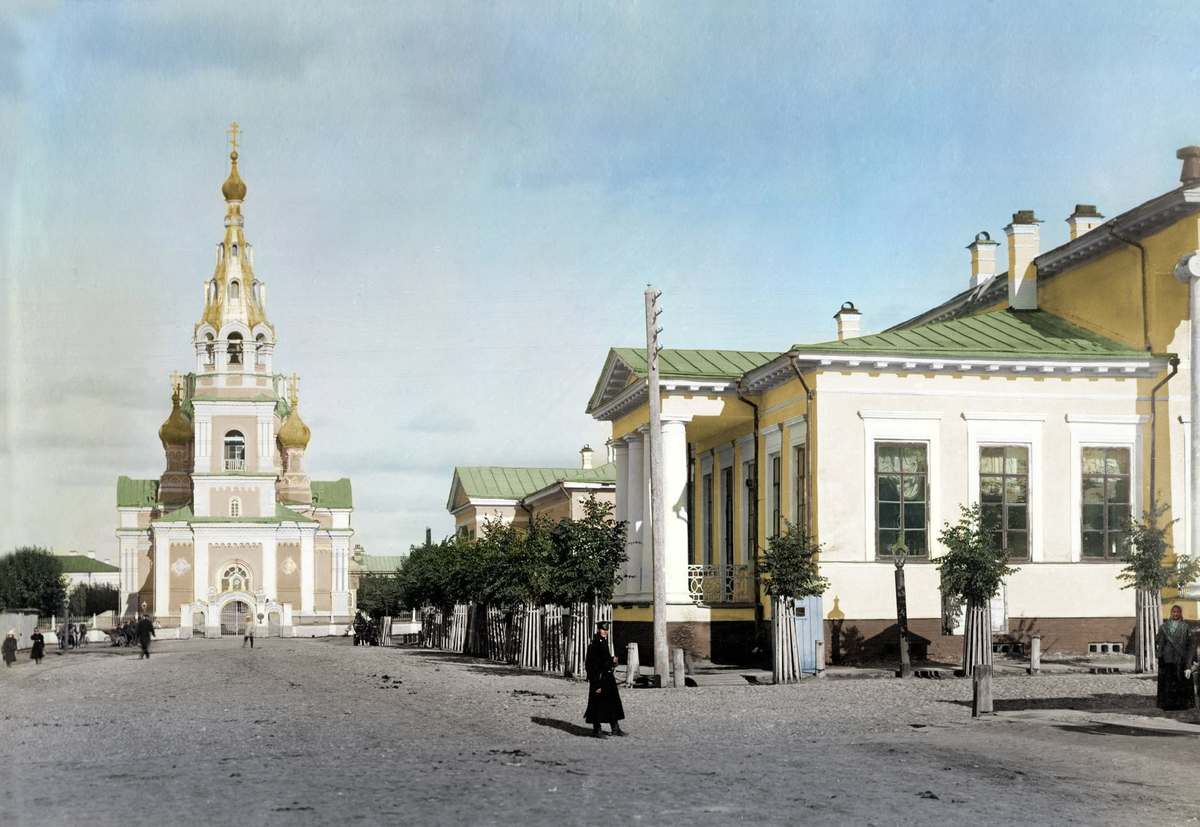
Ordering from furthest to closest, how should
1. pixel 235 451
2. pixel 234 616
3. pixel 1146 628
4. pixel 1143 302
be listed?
pixel 235 451 → pixel 234 616 → pixel 1143 302 → pixel 1146 628

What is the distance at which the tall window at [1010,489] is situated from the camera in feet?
103

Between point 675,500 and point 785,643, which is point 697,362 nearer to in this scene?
point 675,500

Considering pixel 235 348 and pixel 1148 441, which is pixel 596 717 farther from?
pixel 235 348

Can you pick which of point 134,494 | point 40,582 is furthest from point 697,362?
point 134,494

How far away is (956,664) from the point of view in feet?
97.9

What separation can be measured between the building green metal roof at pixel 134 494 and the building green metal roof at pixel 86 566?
43851 mm

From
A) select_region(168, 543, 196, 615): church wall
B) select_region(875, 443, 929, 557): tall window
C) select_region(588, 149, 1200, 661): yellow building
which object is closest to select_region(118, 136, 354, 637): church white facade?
select_region(168, 543, 196, 615): church wall

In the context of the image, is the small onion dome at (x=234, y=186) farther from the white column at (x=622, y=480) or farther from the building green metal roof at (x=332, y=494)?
the white column at (x=622, y=480)

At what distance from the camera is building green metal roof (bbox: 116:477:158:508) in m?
127

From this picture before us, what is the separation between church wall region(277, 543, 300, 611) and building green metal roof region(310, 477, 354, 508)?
21.8 meters

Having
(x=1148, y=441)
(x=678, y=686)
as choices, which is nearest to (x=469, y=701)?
(x=678, y=686)

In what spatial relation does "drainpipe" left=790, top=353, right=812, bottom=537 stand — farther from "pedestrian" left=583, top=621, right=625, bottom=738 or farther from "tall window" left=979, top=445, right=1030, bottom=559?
"pedestrian" left=583, top=621, right=625, bottom=738

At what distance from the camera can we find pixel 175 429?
12181 cm

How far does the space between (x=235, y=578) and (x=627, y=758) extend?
314 ft
